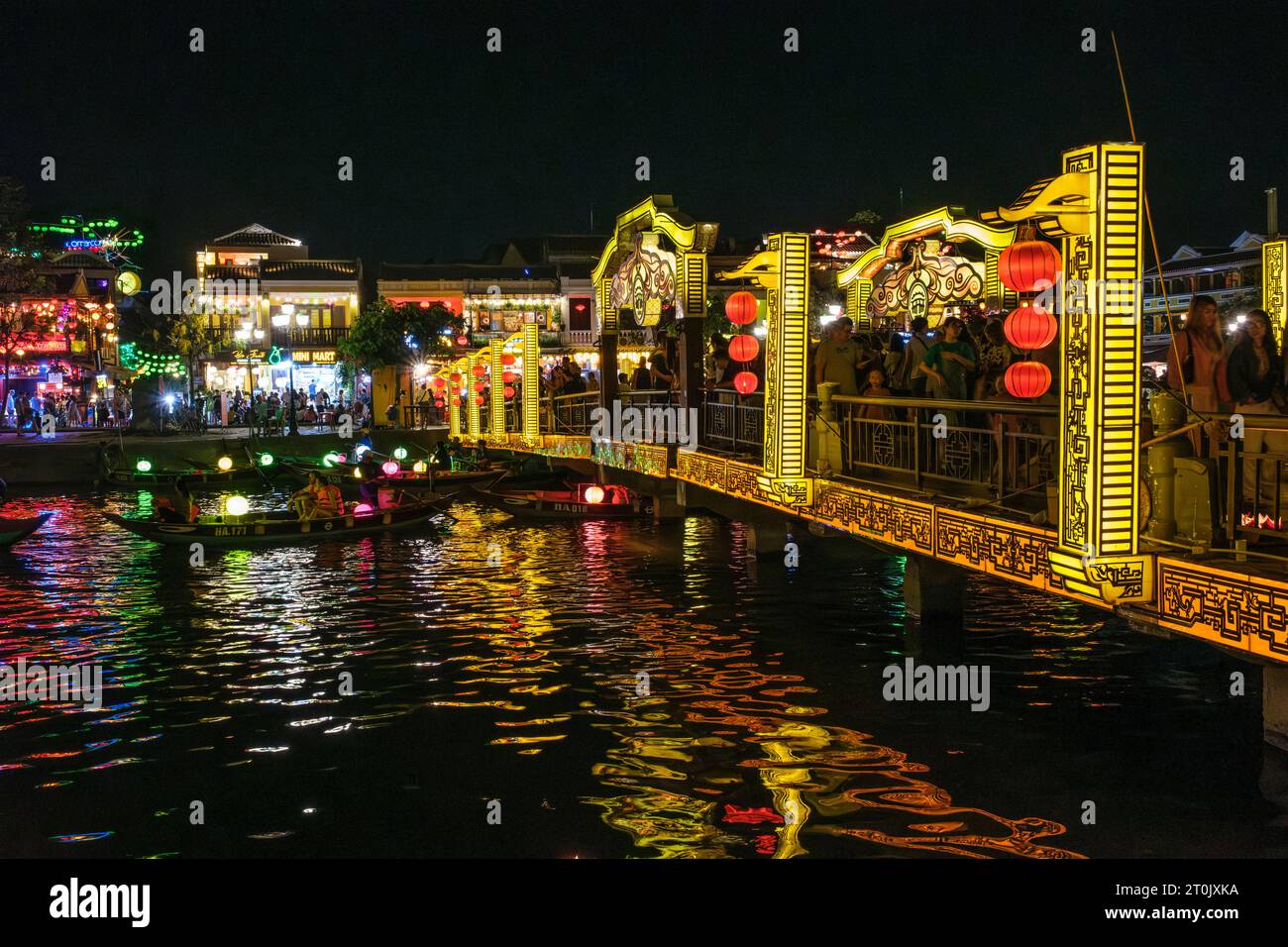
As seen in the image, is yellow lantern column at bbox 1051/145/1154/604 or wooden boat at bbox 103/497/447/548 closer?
yellow lantern column at bbox 1051/145/1154/604

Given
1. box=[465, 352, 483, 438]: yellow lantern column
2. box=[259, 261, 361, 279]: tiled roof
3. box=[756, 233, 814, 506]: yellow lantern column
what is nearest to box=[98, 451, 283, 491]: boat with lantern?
box=[465, 352, 483, 438]: yellow lantern column

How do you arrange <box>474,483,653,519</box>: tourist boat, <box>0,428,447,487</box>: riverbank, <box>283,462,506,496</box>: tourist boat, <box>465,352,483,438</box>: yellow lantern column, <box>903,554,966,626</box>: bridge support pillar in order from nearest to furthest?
<box>903,554,966,626</box>: bridge support pillar, <box>474,483,653,519</box>: tourist boat, <box>283,462,506,496</box>: tourist boat, <box>0,428,447,487</box>: riverbank, <box>465,352,483,438</box>: yellow lantern column

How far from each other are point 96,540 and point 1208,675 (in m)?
20.2

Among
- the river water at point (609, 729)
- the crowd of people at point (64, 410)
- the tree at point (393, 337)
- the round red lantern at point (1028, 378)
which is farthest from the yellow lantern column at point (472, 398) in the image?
the round red lantern at point (1028, 378)

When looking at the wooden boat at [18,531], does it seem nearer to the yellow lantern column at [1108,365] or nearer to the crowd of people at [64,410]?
the yellow lantern column at [1108,365]

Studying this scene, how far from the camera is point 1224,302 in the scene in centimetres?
3809

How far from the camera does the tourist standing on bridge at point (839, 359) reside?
549 inches

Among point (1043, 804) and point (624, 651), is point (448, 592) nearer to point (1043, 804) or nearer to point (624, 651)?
point (624, 651)

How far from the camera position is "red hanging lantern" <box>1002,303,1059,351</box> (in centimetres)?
927

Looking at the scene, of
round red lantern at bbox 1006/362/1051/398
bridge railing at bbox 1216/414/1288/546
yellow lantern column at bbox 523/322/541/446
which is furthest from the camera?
yellow lantern column at bbox 523/322/541/446

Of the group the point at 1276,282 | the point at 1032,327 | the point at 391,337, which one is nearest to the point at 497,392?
the point at 391,337

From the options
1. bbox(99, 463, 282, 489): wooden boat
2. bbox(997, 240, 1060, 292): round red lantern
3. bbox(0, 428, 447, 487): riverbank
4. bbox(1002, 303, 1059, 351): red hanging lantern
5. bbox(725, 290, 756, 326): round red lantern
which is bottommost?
bbox(99, 463, 282, 489): wooden boat

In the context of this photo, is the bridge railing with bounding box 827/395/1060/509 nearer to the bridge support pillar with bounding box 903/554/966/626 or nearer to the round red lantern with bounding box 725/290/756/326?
the bridge support pillar with bounding box 903/554/966/626

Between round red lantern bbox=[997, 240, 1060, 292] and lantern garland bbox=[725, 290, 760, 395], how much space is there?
25.3 ft
